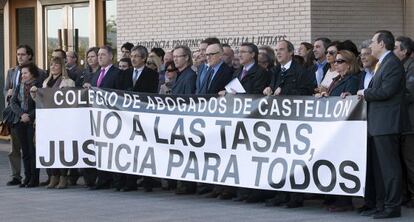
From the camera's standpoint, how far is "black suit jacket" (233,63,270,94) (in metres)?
12.2

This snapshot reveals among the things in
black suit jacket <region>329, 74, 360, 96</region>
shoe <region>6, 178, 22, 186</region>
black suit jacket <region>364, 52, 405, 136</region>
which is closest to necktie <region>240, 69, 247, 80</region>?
black suit jacket <region>329, 74, 360, 96</region>

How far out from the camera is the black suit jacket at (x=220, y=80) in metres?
12.7

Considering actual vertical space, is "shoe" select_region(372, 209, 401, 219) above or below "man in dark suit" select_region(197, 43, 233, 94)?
below

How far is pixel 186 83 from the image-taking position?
1302cm

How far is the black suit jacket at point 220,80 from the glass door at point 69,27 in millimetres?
8857

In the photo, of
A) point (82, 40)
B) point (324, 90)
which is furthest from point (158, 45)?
point (324, 90)

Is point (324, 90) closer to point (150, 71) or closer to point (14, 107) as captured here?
point (150, 71)

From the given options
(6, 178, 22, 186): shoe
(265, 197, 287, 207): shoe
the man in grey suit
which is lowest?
(6, 178, 22, 186): shoe

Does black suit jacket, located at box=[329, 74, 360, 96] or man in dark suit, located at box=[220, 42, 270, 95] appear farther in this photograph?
man in dark suit, located at box=[220, 42, 270, 95]

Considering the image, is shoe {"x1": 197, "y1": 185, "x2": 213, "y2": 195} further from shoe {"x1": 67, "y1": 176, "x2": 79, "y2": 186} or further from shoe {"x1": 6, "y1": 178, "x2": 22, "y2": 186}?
shoe {"x1": 6, "y1": 178, "x2": 22, "y2": 186}

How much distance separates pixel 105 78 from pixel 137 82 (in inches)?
17.7

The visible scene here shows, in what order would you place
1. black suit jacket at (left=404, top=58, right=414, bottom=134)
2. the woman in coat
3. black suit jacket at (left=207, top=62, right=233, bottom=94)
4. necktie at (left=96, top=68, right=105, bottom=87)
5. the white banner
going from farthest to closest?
the woman in coat < necktie at (left=96, top=68, right=105, bottom=87) < black suit jacket at (left=207, top=62, right=233, bottom=94) < black suit jacket at (left=404, top=58, right=414, bottom=134) < the white banner

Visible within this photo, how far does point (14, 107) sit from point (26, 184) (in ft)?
3.64

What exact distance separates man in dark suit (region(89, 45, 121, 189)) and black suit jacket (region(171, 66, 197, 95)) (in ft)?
3.18
